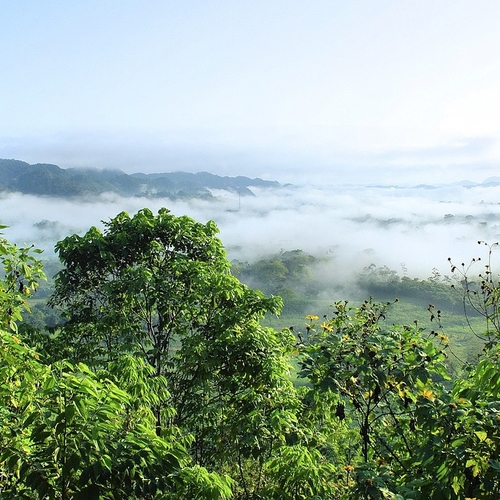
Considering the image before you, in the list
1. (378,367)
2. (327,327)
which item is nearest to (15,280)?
(327,327)

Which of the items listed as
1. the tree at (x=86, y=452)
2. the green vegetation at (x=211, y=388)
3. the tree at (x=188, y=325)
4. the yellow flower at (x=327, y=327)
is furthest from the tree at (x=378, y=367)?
the tree at (x=188, y=325)

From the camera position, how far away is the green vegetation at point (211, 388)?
3.58 meters

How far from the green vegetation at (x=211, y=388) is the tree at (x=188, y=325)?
5 cm

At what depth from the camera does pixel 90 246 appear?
1195 cm

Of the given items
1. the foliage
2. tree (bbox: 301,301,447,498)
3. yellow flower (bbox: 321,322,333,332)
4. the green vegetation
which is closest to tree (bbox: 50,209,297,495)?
the green vegetation

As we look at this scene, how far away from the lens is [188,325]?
481 inches

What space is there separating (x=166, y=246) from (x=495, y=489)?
10.1m

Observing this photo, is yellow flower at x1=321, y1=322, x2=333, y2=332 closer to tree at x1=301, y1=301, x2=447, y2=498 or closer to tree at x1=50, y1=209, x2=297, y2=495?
tree at x1=301, y1=301, x2=447, y2=498

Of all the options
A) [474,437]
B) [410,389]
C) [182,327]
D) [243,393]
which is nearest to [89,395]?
[474,437]

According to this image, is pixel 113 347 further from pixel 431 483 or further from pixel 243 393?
pixel 431 483

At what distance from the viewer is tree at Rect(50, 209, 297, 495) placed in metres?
8.98

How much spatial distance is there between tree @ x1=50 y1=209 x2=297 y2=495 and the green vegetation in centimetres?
5

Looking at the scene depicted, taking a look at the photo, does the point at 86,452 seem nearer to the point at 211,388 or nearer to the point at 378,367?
the point at 378,367

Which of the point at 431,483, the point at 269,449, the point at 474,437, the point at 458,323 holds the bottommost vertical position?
the point at 458,323
